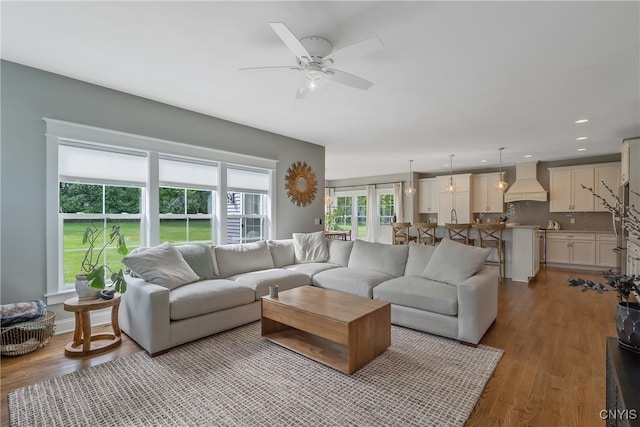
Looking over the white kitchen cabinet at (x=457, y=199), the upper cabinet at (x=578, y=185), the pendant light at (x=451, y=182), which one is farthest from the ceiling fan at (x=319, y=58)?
the white kitchen cabinet at (x=457, y=199)

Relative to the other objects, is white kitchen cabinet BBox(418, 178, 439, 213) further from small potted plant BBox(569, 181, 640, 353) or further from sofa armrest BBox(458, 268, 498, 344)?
small potted plant BBox(569, 181, 640, 353)

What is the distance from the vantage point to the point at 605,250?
5.95 m

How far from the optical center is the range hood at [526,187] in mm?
6730

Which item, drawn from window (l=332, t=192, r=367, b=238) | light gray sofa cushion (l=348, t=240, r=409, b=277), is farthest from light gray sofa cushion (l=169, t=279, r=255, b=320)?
window (l=332, t=192, r=367, b=238)

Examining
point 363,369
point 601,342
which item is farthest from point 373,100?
point 601,342

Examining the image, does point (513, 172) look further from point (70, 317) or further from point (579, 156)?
point (70, 317)

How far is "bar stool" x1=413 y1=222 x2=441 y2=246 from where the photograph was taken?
611 cm

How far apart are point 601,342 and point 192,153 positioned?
4.85 m

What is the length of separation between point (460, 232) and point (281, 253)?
368 cm

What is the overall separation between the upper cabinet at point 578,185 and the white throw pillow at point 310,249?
5.52m

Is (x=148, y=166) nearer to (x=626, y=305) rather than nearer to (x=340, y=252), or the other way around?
(x=340, y=252)

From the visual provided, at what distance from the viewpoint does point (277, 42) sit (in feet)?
7.29

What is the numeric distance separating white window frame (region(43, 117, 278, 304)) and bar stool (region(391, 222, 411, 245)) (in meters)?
3.04

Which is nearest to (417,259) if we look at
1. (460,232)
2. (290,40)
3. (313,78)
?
(313,78)
